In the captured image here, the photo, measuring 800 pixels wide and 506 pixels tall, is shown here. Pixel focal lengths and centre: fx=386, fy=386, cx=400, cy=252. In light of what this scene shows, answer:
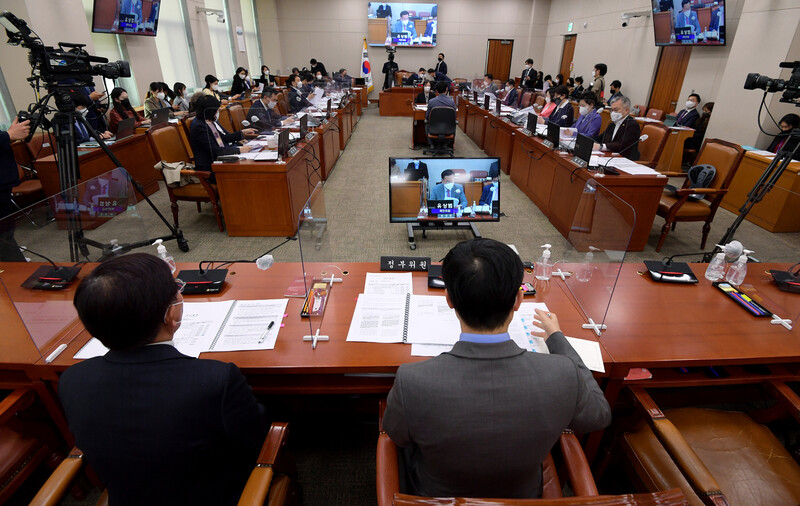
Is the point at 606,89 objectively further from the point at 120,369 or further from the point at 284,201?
the point at 120,369

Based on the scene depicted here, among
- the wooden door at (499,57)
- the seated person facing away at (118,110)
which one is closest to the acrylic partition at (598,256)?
the seated person facing away at (118,110)

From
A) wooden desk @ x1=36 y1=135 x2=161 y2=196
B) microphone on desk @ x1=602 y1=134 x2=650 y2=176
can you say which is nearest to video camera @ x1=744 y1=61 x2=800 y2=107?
microphone on desk @ x1=602 y1=134 x2=650 y2=176

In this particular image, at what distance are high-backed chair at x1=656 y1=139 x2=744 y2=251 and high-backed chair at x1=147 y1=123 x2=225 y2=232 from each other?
425 centimetres

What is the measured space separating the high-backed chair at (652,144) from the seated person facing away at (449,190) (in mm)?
2153

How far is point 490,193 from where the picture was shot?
3.16 metres

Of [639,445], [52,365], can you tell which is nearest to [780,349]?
[639,445]

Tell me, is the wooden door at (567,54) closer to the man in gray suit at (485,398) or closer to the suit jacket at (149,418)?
the man in gray suit at (485,398)

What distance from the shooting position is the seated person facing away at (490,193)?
3.12 m

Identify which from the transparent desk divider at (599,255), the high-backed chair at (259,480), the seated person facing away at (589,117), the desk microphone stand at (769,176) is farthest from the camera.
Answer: the seated person facing away at (589,117)

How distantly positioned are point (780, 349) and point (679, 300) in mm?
369

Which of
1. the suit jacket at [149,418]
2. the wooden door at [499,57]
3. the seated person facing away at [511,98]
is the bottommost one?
the suit jacket at [149,418]

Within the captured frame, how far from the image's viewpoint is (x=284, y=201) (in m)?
3.69

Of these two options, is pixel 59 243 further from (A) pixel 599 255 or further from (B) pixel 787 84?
(B) pixel 787 84

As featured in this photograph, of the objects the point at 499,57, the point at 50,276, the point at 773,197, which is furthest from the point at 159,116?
the point at 499,57
